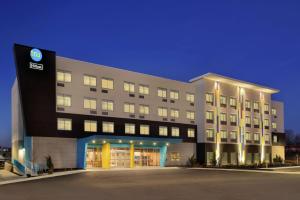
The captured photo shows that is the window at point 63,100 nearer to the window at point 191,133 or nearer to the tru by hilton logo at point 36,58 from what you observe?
the tru by hilton logo at point 36,58

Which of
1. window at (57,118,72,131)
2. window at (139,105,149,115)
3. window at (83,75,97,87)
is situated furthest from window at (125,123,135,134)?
window at (57,118,72,131)

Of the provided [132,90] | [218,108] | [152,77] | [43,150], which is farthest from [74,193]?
[218,108]

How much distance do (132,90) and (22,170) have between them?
681 inches

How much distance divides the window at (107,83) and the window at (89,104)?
8.24 ft

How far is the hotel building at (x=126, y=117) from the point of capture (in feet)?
119

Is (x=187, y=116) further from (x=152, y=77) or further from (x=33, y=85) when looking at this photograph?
(x=33, y=85)

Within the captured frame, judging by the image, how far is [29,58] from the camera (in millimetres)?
35812

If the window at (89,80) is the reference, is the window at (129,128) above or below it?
below

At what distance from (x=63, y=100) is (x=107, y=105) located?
6.16 metres

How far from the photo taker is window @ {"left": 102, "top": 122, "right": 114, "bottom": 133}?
136 ft

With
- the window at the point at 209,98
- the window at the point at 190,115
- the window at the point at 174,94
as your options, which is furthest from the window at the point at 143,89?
the window at the point at 209,98

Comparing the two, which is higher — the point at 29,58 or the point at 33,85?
the point at 29,58

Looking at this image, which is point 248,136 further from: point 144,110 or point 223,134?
point 144,110

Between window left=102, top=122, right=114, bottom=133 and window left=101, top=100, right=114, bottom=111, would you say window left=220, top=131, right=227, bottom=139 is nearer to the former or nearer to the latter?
window left=102, top=122, right=114, bottom=133
